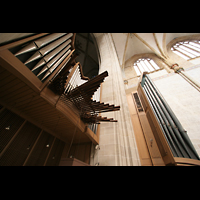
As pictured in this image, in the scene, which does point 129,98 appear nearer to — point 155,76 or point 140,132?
point 140,132

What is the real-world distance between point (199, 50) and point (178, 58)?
5.25 ft

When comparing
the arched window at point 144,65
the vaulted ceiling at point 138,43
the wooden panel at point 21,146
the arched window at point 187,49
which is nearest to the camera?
the wooden panel at point 21,146

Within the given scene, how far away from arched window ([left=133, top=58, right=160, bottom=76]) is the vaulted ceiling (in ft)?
3.52

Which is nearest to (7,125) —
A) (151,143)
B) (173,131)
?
(151,143)

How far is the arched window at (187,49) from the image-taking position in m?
7.78

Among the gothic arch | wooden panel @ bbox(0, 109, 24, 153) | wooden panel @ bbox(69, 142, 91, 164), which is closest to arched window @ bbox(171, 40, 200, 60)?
the gothic arch

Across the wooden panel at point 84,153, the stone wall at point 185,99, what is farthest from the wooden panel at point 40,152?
the stone wall at point 185,99

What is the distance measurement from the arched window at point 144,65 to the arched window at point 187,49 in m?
2.17

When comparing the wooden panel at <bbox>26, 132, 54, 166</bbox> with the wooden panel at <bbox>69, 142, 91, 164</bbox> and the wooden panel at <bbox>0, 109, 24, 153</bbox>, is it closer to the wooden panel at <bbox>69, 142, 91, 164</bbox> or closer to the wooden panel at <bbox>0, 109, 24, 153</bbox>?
the wooden panel at <bbox>0, 109, 24, 153</bbox>

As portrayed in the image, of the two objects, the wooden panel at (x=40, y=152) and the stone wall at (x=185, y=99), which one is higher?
the stone wall at (x=185, y=99)

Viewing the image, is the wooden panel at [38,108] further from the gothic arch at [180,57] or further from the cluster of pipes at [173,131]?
the gothic arch at [180,57]

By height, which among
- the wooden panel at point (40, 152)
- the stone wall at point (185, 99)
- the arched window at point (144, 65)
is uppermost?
the arched window at point (144, 65)

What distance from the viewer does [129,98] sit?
561cm
